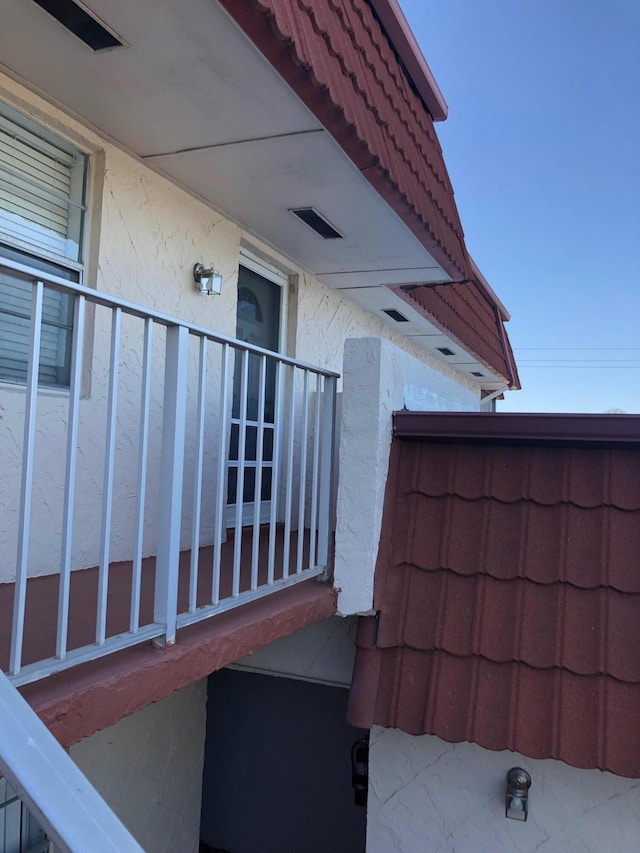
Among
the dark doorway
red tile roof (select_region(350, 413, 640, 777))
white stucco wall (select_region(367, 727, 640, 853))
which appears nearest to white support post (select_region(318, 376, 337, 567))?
red tile roof (select_region(350, 413, 640, 777))

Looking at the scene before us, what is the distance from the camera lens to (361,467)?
342cm

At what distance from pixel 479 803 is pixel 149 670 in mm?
1868

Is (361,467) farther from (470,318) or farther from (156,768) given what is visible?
(470,318)

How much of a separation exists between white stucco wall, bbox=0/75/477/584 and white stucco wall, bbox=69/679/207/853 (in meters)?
1.15

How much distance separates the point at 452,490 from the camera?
352 cm

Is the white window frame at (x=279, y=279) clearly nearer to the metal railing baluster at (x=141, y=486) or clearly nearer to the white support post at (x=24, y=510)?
the metal railing baluster at (x=141, y=486)

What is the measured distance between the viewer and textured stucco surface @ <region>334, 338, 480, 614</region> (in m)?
3.38

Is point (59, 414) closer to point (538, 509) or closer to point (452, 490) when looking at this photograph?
point (452, 490)

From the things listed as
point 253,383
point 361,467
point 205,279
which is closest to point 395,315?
point 253,383

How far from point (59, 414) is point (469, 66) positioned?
869 inches

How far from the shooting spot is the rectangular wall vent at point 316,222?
4.46m

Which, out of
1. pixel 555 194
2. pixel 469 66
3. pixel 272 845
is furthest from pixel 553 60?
pixel 272 845

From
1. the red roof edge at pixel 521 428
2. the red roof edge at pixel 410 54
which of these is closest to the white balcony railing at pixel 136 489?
the red roof edge at pixel 521 428

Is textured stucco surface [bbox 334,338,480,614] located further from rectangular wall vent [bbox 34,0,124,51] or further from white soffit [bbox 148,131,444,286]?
rectangular wall vent [bbox 34,0,124,51]
